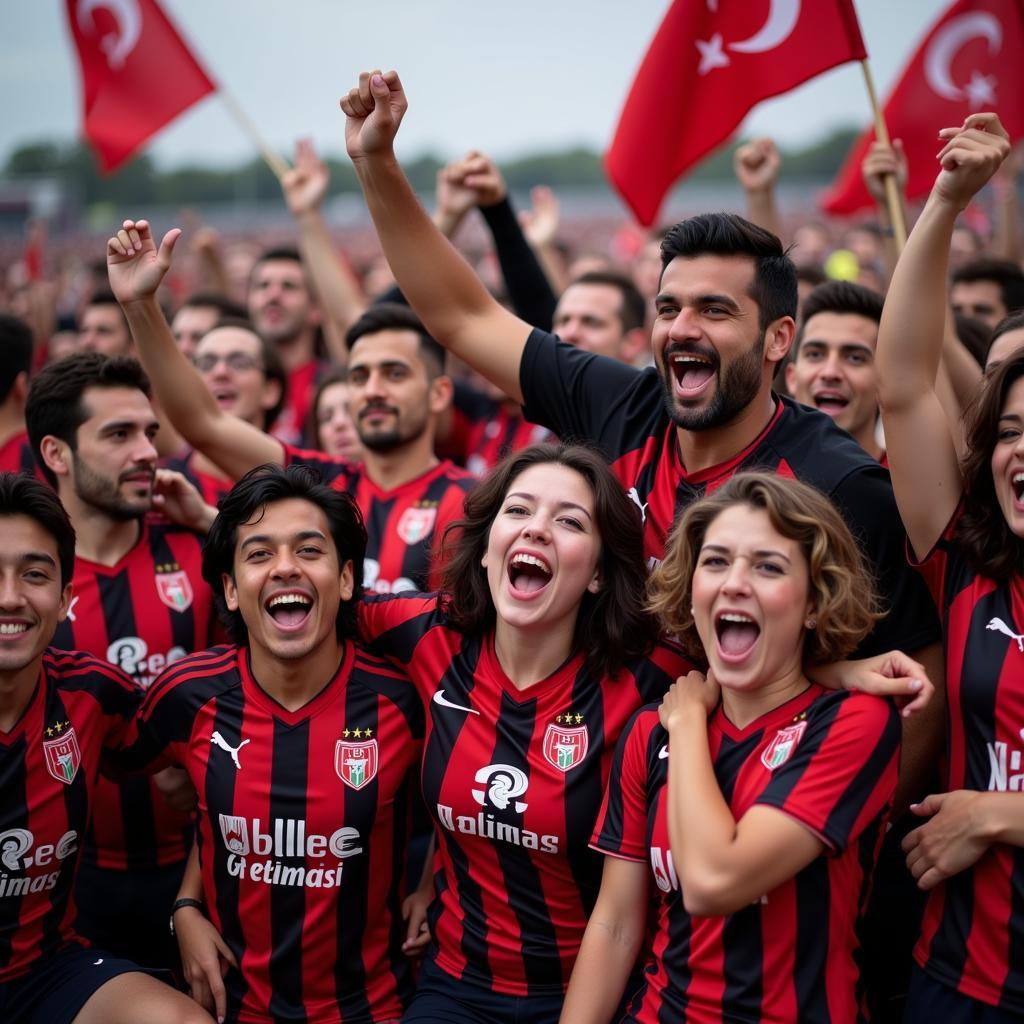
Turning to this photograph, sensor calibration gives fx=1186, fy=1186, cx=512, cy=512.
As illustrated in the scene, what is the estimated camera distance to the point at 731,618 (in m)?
3.08

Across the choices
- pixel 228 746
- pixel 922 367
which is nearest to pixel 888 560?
pixel 922 367

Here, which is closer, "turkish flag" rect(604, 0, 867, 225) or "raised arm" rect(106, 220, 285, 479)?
"raised arm" rect(106, 220, 285, 479)

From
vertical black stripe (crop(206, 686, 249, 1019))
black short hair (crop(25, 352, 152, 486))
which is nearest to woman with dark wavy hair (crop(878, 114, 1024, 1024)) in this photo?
vertical black stripe (crop(206, 686, 249, 1019))

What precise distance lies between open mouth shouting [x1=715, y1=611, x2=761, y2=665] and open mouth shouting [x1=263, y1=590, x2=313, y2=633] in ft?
4.52

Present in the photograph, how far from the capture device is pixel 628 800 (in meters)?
3.27

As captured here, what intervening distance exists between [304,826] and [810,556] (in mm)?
1789

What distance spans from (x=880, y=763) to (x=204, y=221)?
4578 centimetres

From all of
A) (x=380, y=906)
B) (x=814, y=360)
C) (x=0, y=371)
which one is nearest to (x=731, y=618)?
(x=380, y=906)

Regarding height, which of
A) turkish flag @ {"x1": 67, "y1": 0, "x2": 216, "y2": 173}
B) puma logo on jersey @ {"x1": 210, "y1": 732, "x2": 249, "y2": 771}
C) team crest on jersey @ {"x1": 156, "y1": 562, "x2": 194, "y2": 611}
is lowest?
puma logo on jersey @ {"x1": 210, "y1": 732, "x2": 249, "y2": 771}

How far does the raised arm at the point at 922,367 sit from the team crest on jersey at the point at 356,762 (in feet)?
5.95

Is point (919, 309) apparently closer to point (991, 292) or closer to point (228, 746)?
point (228, 746)

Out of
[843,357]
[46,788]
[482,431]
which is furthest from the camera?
[482,431]

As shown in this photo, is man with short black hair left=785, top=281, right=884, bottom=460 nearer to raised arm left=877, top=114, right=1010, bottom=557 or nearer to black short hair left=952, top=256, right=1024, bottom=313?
black short hair left=952, top=256, right=1024, bottom=313

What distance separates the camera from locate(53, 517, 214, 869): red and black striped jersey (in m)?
4.60
